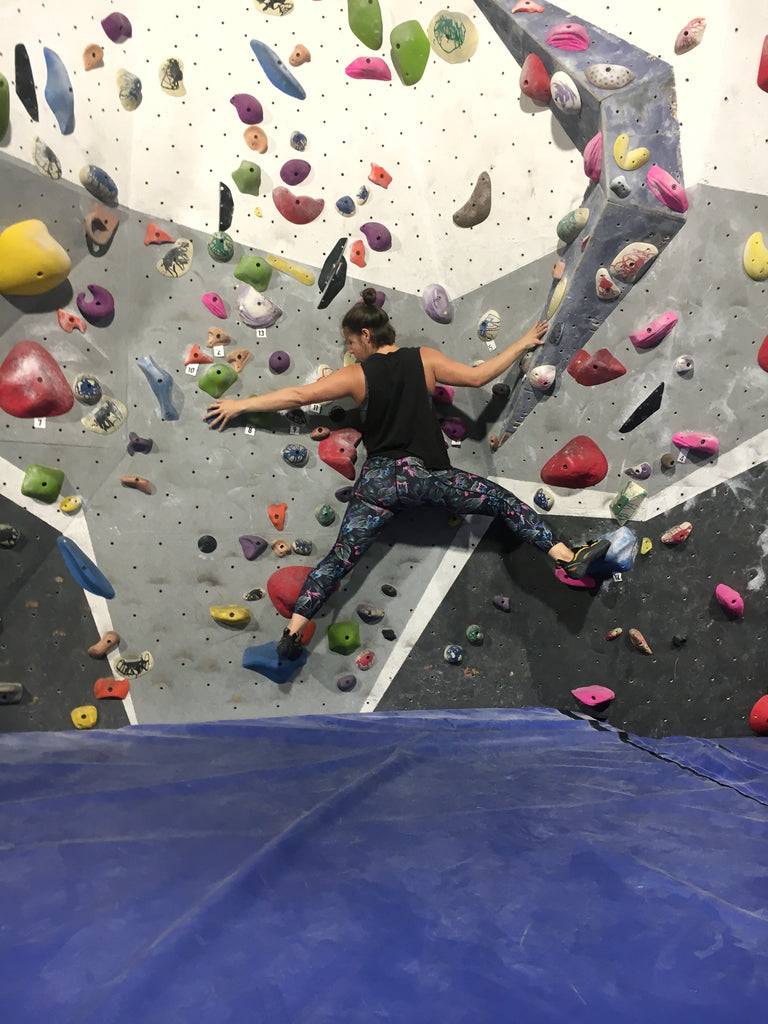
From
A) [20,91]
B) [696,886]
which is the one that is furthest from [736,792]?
[20,91]

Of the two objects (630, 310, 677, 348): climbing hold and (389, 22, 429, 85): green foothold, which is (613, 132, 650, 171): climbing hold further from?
(389, 22, 429, 85): green foothold

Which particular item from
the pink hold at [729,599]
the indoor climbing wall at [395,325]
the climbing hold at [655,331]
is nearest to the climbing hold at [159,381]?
the indoor climbing wall at [395,325]

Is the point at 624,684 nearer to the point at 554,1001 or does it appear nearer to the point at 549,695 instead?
the point at 549,695

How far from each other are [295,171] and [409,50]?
1.80 ft

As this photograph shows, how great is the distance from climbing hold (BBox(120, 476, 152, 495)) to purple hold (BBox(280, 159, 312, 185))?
1166 mm

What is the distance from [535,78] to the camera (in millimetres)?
2225

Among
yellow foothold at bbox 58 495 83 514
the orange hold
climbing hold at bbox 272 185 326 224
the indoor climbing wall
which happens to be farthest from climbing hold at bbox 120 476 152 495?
climbing hold at bbox 272 185 326 224

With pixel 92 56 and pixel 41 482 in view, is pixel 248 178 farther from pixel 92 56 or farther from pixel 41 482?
pixel 41 482

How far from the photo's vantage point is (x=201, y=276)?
7.73 ft

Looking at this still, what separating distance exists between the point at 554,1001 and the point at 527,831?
0.54 m

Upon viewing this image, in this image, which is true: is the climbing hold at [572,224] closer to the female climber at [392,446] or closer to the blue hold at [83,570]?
the female climber at [392,446]

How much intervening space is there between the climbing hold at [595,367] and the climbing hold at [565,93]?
783 mm

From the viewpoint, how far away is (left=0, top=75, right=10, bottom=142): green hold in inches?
84.7

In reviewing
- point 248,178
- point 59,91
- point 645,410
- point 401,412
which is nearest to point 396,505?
point 401,412
